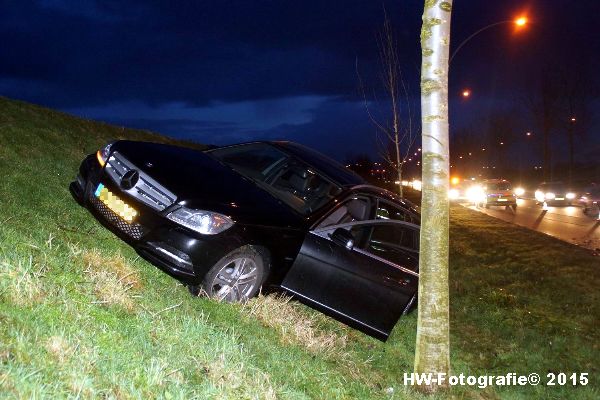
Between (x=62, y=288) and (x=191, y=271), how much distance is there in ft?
4.13

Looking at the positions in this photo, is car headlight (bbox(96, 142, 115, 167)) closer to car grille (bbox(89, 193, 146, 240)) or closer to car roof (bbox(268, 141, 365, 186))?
car grille (bbox(89, 193, 146, 240))

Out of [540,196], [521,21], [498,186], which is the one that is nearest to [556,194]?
[540,196]

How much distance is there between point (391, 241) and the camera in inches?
244

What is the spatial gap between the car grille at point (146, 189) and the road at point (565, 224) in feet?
45.1

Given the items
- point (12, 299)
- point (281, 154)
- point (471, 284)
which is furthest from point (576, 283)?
point (12, 299)

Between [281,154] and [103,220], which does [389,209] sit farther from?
[103,220]

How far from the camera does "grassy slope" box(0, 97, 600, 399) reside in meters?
2.90

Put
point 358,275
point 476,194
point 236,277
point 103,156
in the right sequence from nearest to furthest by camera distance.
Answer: point 236,277 → point 103,156 → point 358,275 → point 476,194

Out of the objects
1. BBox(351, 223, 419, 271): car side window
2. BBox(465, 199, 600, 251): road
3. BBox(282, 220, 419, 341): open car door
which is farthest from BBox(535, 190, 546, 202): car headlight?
BBox(282, 220, 419, 341): open car door

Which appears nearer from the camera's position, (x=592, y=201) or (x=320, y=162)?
(x=320, y=162)

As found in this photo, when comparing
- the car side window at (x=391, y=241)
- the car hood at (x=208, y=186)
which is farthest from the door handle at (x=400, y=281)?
the car hood at (x=208, y=186)

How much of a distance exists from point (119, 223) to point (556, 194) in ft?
103

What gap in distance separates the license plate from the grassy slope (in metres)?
0.41

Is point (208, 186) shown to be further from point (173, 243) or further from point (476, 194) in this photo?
point (476, 194)
